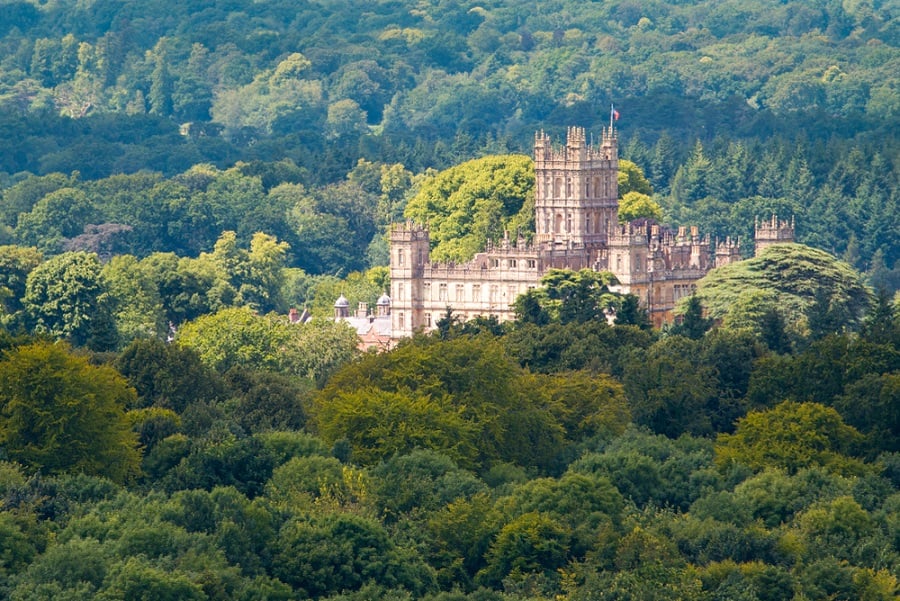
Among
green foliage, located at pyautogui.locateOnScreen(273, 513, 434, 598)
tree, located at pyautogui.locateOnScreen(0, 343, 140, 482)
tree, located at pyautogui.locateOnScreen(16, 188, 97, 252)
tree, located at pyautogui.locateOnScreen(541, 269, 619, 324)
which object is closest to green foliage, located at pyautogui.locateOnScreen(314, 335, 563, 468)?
tree, located at pyautogui.locateOnScreen(0, 343, 140, 482)

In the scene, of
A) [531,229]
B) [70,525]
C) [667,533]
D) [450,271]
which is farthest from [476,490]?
[531,229]

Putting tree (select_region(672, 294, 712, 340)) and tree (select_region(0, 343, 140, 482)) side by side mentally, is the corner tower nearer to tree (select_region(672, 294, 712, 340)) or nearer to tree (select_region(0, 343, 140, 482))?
tree (select_region(672, 294, 712, 340))

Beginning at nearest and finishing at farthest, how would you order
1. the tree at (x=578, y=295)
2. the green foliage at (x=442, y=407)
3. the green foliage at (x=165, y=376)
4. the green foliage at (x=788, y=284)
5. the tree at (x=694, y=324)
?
the green foliage at (x=442, y=407) < the green foliage at (x=165, y=376) < the tree at (x=694, y=324) < the tree at (x=578, y=295) < the green foliage at (x=788, y=284)

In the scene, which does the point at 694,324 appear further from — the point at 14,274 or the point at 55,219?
the point at 55,219

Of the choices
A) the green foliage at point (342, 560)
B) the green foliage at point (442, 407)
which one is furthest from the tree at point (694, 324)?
the green foliage at point (342, 560)

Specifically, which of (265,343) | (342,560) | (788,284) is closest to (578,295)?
(788,284)

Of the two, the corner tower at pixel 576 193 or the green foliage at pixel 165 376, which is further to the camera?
the corner tower at pixel 576 193

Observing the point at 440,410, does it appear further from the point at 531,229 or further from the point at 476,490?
the point at 531,229

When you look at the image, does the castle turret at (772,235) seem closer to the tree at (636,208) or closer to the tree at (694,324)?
the tree at (636,208)

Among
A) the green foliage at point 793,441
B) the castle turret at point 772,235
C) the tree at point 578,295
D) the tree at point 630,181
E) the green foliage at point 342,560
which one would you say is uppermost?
the tree at point 630,181
